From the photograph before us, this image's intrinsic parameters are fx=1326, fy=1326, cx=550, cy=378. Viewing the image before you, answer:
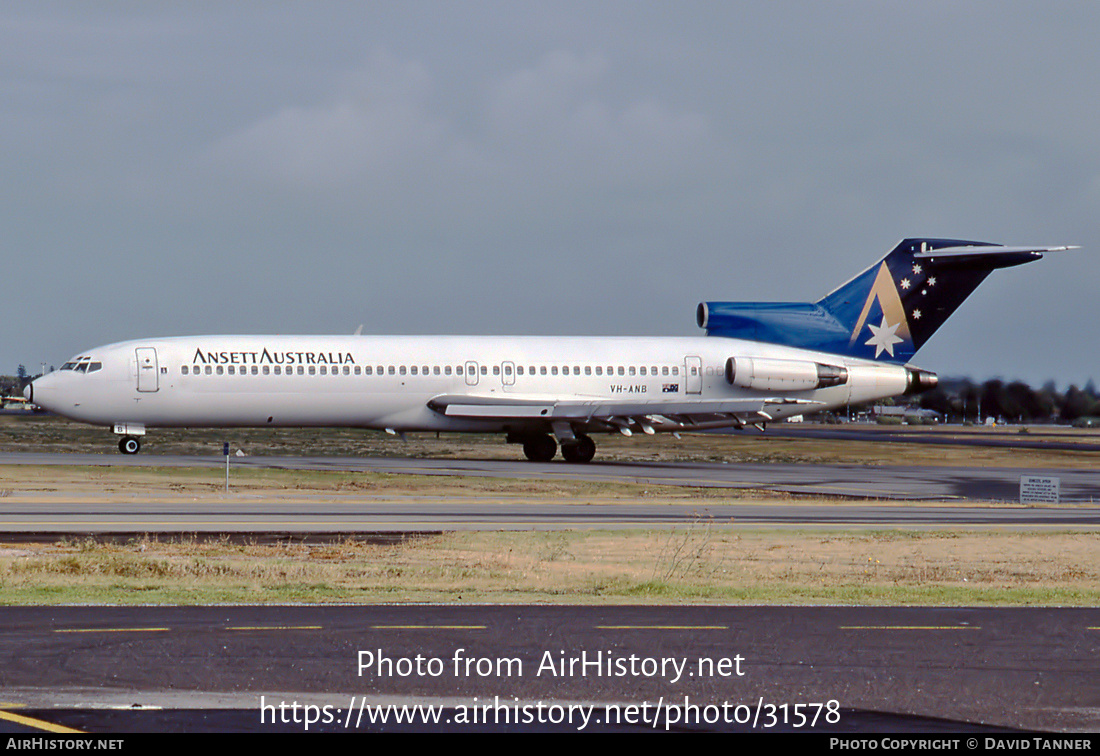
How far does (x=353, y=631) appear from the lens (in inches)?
536

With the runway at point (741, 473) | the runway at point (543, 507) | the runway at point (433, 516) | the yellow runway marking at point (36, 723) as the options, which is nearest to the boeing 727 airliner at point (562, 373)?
the runway at point (741, 473)

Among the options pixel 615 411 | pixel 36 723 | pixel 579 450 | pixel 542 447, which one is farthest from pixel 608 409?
pixel 36 723

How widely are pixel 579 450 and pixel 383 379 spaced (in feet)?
26.0

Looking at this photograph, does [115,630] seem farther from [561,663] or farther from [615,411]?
[615,411]

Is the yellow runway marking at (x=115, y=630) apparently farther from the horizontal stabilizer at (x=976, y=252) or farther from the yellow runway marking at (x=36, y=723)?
the horizontal stabilizer at (x=976, y=252)

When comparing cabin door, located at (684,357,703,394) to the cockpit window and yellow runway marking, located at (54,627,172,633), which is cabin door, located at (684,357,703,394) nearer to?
the cockpit window

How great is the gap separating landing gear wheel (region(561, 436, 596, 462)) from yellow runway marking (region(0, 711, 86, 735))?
40599 mm

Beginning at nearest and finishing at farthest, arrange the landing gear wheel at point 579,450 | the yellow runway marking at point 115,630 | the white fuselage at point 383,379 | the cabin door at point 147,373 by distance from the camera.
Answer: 1. the yellow runway marking at point 115,630
2. the cabin door at point 147,373
3. the white fuselage at point 383,379
4. the landing gear wheel at point 579,450

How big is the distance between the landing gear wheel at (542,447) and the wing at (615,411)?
2.20m

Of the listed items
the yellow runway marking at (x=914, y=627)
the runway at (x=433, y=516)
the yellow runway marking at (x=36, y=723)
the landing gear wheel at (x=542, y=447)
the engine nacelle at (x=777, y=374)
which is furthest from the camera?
the landing gear wheel at (x=542, y=447)

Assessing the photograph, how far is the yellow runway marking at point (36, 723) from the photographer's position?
8930 mm

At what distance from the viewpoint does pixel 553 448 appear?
51.2 metres

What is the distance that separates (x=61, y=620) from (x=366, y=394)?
109 ft
